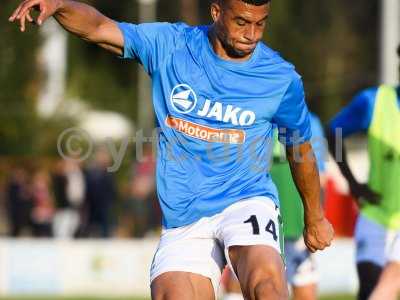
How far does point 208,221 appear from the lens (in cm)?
693

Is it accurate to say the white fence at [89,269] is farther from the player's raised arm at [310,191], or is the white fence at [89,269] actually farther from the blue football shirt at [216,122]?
the blue football shirt at [216,122]

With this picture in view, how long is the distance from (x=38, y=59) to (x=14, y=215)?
8526 millimetres

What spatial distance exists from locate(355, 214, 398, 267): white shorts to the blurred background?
13.2 feet

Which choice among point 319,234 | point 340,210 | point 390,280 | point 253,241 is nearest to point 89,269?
point 340,210

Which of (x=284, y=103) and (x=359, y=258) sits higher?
(x=284, y=103)

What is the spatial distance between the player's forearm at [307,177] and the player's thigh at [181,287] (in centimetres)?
79

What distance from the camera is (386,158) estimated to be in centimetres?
902

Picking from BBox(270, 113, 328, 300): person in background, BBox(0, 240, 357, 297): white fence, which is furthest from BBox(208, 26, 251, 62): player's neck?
BBox(0, 240, 357, 297): white fence

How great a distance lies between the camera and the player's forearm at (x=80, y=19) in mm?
6750

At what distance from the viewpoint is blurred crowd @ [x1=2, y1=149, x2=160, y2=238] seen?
20969 mm

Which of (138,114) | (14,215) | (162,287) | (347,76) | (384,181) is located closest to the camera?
(162,287)

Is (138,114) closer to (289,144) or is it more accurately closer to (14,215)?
(14,215)

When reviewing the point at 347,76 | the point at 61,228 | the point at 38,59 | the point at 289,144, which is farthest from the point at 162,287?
the point at 347,76

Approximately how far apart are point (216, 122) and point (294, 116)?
46 cm
